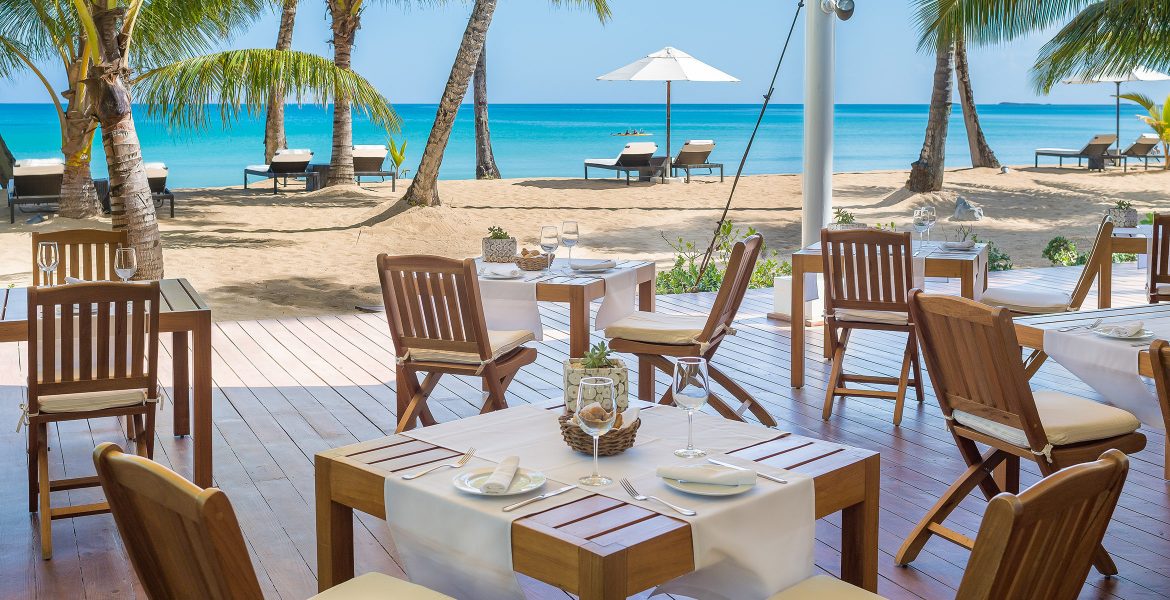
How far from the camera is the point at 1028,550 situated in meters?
1.86

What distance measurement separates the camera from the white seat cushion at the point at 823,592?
2.27 m

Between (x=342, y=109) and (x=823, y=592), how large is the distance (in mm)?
15563

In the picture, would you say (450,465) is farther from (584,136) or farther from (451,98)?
(584,136)

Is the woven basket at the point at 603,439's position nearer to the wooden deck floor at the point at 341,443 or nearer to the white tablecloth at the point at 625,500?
the white tablecloth at the point at 625,500

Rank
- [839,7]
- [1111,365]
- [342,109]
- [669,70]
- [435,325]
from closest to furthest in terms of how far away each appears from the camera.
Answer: [1111,365]
[435,325]
[839,7]
[669,70]
[342,109]

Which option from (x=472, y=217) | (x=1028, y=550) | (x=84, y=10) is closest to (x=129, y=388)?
(x=1028, y=550)

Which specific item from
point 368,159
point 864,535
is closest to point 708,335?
point 864,535

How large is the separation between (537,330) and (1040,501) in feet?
11.6

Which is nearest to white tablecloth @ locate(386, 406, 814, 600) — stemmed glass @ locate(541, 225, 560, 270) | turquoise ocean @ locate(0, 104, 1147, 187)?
stemmed glass @ locate(541, 225, 560, 270)

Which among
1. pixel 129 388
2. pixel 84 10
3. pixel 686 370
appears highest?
pixel 84 10

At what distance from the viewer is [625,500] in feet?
7.46

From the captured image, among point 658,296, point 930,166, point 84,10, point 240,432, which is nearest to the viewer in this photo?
point 240,432

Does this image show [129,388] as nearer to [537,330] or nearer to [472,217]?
[537,330]

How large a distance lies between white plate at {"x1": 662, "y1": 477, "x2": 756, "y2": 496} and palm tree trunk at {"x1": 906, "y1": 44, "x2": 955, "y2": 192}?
13402 millimetres
